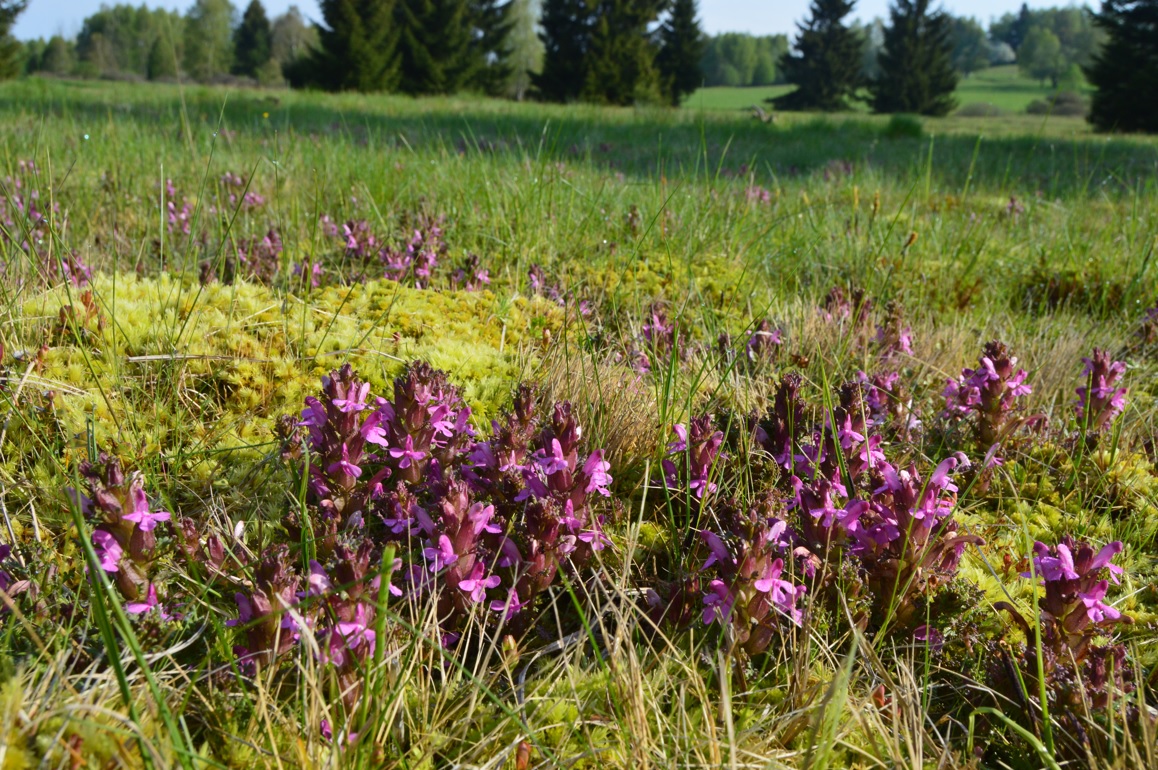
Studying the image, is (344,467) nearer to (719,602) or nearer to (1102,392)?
(719,602)

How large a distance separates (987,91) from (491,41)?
216 ft

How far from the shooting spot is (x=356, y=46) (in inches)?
1724

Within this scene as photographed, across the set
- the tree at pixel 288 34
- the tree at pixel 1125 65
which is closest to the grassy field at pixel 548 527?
the tree at pixel 1125 65

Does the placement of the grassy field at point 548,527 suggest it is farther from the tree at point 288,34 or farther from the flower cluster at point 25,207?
the tree at point 288,34

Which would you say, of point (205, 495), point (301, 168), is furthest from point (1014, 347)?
point (301, 168)

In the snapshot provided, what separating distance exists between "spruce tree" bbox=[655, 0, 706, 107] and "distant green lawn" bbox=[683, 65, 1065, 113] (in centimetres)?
129

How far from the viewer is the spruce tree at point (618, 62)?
153ft

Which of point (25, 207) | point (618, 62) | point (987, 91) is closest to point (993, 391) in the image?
point (25, 207)

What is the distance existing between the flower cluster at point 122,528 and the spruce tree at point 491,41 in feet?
174

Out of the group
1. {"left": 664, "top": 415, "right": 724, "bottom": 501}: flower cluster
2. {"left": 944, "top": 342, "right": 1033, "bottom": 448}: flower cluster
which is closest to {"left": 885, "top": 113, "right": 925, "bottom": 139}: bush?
{"left": 944, "top": 342, "right": 1033, "bottom": 448}: flower cluster

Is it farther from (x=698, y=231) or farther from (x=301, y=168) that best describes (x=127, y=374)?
(x=301, y=168)

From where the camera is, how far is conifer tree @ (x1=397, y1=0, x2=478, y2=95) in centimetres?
4759

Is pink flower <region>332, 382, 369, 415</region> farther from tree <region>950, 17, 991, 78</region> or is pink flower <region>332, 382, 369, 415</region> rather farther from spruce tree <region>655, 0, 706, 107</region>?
tree <region>950, 17, 991, 78</region>

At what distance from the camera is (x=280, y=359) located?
3.18 meters
